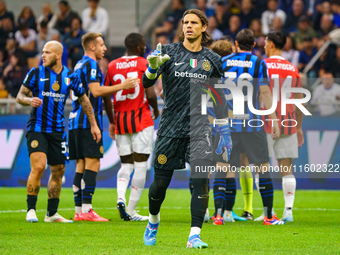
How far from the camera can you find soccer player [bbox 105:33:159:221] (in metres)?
8.61

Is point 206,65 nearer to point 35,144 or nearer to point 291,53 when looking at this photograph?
point 35,144

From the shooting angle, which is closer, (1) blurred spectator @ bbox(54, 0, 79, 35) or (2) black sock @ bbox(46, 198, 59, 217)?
(2) black sock @ bbox(46, 198, 59, 217)

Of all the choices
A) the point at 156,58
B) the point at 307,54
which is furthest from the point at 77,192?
the point at 307,54

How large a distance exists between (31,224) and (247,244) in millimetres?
2891

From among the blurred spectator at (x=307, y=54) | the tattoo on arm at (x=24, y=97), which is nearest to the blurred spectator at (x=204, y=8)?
the blurred spectator at (x=307, y=54)

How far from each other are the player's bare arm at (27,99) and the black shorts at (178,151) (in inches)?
94.1

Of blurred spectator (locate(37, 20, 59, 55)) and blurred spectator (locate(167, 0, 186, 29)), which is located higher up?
blurred spectator (locate(167, 0, 186, 29))

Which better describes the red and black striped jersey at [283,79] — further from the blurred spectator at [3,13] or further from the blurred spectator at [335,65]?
the blurred spectator at [3,13]

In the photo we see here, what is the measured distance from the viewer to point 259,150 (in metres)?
8.09

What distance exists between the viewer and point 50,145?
26.5 feet

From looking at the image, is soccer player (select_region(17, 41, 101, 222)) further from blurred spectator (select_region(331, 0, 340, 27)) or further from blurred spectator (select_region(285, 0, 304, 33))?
blurred spectator (select_region(331, 0, 340, 27))

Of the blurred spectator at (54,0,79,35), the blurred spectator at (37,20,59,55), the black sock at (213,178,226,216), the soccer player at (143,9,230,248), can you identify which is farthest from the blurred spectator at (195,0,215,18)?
the soccer player at (143,9,230,248)

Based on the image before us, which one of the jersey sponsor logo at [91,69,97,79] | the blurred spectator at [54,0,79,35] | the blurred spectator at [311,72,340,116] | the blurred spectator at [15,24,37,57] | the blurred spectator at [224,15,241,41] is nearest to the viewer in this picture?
the jersey sponsor logo at [91,69,97,79]

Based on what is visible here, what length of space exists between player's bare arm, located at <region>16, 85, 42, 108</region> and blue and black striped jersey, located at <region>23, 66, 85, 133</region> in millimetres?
57
